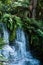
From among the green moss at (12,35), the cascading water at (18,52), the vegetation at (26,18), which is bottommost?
the cascading water at (18,52)

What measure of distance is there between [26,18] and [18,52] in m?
1.63

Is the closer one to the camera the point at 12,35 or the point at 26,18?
the point at 12,35

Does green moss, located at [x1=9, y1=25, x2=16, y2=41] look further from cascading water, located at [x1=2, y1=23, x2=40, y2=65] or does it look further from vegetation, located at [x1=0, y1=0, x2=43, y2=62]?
cascading water, located at [x1=2, y1=23, x2=40, y2=65]

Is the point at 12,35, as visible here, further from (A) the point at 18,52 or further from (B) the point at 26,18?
(B) the point at 26,18

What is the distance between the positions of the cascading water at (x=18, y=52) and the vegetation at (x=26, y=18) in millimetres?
243

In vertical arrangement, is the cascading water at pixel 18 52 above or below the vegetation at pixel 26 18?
below

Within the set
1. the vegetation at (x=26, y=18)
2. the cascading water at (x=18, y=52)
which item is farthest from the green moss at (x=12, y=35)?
the cascading water at (x=18, y=52)

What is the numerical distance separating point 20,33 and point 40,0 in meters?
2.18

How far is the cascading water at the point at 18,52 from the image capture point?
22.2ft

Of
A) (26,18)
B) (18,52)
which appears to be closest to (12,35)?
(18,52)

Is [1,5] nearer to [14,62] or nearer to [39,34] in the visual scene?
[39,34]

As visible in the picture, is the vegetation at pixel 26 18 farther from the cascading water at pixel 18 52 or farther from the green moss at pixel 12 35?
the cascading water at pixel 18 52

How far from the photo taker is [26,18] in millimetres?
8078

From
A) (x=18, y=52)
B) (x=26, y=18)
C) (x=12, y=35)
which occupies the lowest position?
(x=18, y=52)
